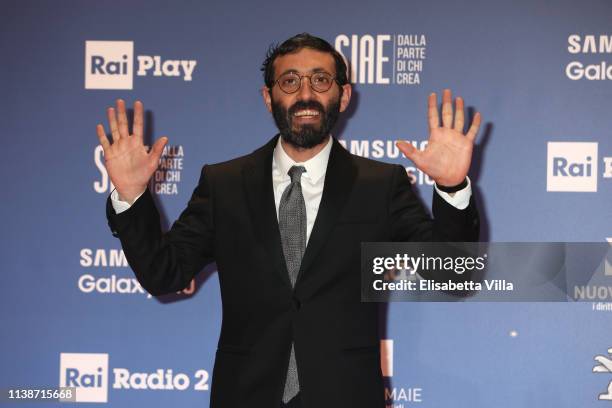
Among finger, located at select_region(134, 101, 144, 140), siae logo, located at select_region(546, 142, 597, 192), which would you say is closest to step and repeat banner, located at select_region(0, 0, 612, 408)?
siae logo, located at select_region(546, 142, 597, 192)

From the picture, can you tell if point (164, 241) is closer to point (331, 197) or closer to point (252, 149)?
point (331, 197)

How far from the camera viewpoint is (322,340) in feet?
6.63

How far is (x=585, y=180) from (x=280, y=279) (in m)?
1.62

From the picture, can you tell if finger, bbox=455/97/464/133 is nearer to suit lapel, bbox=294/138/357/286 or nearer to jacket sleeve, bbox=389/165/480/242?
jacket sleeve, bbox=389/165/480/242

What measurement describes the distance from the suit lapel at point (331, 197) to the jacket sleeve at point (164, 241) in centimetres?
35

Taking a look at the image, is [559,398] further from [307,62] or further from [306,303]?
[307,62]

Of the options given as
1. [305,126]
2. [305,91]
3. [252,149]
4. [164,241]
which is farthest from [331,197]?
[252,149]

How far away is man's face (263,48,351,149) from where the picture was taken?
7.25ft

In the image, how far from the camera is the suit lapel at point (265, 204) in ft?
6.71

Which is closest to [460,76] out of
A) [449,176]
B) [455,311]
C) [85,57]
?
[455,311]

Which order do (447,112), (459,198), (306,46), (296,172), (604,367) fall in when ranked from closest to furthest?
(459,198) < (447,112) < (296,172) < (306,46) < (604,367)

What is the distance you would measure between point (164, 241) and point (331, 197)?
51 cm

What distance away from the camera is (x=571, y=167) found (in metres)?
3.02

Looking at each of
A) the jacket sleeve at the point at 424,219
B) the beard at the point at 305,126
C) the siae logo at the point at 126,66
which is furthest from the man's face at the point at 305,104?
the siae logo at the point at 126,66
